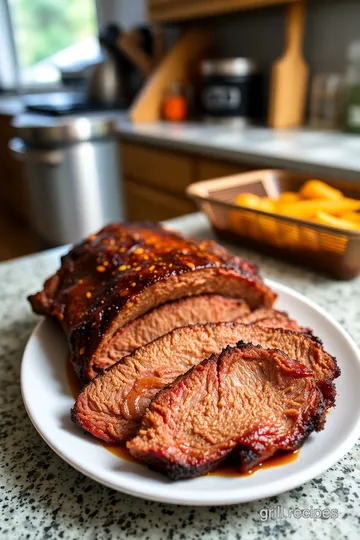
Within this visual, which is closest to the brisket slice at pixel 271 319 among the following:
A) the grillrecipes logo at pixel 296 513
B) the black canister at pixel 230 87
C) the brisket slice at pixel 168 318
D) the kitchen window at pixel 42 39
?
the brisket slice at pixel 168 318

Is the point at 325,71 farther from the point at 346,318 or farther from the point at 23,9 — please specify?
the point at 23,9

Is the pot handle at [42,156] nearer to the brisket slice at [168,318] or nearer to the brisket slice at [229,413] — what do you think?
the brisket slice at [168,318]

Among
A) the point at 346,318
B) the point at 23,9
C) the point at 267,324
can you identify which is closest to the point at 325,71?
the point at 346,318

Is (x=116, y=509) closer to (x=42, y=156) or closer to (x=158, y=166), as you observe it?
(x=158, y=166)

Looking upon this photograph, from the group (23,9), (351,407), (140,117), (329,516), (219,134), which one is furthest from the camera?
(23,9)

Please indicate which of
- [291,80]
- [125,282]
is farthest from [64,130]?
[125,282]

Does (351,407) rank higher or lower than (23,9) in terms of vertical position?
lower

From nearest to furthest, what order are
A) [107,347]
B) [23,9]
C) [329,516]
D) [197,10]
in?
[329,516] < [107,347] < [197,10] < [23,9]
